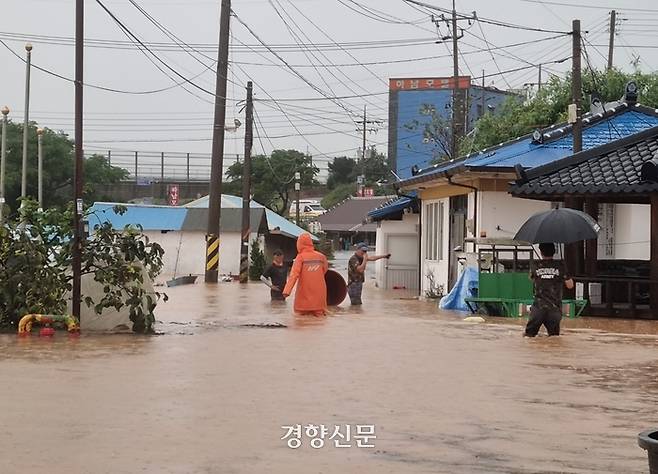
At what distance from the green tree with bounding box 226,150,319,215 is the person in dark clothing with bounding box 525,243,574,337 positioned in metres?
63.3

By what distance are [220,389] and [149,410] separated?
1.43 m

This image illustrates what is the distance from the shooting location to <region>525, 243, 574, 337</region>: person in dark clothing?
15469 mm

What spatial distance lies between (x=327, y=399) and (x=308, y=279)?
9.28 meters

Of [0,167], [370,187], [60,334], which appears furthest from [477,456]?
[370,187]

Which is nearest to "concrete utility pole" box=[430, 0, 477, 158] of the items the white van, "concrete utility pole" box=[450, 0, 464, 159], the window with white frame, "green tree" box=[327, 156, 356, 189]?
"concrete utility pole" box=[450, 0, 464, 159]

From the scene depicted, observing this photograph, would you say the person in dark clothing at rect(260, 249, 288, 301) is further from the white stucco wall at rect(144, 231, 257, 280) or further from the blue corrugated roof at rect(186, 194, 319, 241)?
the blue corrugated roof at rect(186, 194, 319, 241)

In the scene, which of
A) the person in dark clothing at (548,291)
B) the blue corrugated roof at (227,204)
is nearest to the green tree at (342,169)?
the blue corrugated roof at (227,204)

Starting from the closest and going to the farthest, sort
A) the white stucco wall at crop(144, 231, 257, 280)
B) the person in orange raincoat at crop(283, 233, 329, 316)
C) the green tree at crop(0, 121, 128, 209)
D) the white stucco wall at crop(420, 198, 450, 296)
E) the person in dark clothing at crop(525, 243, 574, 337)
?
1. the person in dark clothing at crop(525, 243, 574, 337)
2. the person in orange raincoat at crop(283, 233, 329, 316)
3. the white stucco wall at crop(420, 198, 450, 296)
4. the white stucco wall at crop(144, 231, 257, 280)
5. the green tree at crop(0, 121, 128, 209)

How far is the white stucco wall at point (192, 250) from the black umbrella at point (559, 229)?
28936 millimetres

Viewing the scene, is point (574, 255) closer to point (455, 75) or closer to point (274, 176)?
point (455, 75)

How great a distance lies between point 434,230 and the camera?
29375 millimetres

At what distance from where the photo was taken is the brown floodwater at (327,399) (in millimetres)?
7520

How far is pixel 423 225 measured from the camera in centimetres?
3053

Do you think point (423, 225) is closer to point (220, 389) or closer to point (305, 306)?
point (305, 306)
